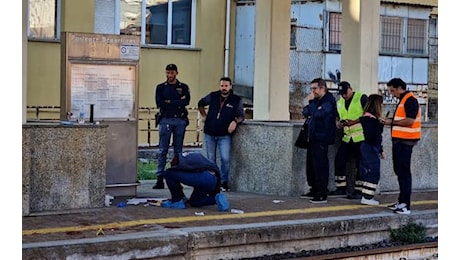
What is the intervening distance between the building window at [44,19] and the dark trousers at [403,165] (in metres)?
12.2

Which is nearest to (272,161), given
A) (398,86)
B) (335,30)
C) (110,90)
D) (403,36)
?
(398,86)

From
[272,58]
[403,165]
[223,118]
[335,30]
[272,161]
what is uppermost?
[335,30]

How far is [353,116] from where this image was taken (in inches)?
457

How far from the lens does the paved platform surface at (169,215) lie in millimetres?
8250

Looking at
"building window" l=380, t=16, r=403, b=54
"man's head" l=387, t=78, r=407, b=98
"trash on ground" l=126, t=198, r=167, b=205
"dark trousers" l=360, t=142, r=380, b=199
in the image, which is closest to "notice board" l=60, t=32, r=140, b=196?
"trash on ground" l=126, t=198, r=167, b=205

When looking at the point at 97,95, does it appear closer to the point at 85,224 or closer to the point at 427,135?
the point at 85,224

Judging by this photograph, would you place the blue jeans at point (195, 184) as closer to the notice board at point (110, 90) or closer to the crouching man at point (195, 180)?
the crouching man at point (195, 180)

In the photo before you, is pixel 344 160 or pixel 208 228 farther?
pixel 344 160

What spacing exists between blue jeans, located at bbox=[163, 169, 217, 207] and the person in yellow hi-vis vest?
239cm

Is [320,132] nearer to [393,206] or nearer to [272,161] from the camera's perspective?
[272,161]

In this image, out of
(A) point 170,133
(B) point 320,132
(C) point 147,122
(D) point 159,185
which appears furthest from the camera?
(C) point 147,122

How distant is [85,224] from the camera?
28.3 feet

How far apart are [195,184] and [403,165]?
9.08 feet
